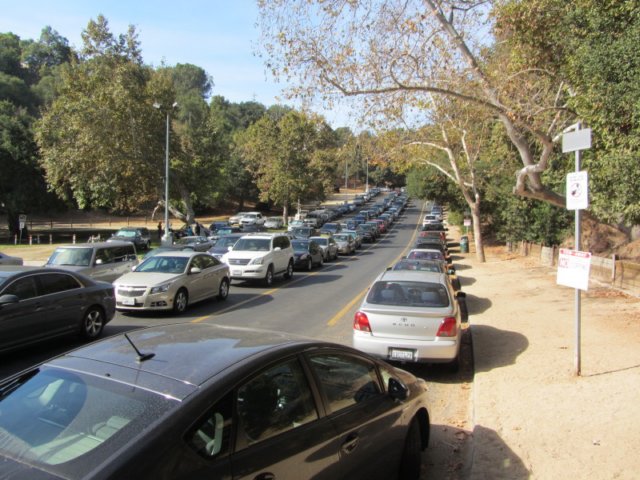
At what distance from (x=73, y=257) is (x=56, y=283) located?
577cm

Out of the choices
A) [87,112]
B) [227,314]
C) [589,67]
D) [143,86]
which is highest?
[143,86]

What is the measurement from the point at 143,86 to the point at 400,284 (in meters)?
34.9

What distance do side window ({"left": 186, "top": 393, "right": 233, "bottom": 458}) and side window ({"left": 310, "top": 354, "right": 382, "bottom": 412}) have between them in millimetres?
857

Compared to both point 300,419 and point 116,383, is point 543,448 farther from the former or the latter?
point 116,383

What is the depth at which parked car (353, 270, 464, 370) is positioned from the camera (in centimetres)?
749

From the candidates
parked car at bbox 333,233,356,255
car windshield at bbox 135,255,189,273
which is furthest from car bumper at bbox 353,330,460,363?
parked car at bbox 333,233,356,255

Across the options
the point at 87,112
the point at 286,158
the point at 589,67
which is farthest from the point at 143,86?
the point at 589,67

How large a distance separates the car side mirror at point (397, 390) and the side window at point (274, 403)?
3.22 ft

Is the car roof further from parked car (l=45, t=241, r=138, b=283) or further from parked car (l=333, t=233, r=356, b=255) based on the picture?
parked car (l=333, t=233, r=356, b=255)

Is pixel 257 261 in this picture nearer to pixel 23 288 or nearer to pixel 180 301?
pixel 180 301

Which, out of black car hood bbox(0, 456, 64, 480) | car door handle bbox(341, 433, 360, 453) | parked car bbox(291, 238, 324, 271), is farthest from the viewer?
parked car bbox(291, 238, 324, 271)

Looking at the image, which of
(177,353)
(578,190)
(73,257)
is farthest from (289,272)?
(177,353)

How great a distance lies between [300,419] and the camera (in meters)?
3.15

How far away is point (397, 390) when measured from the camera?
4086 millimetres
